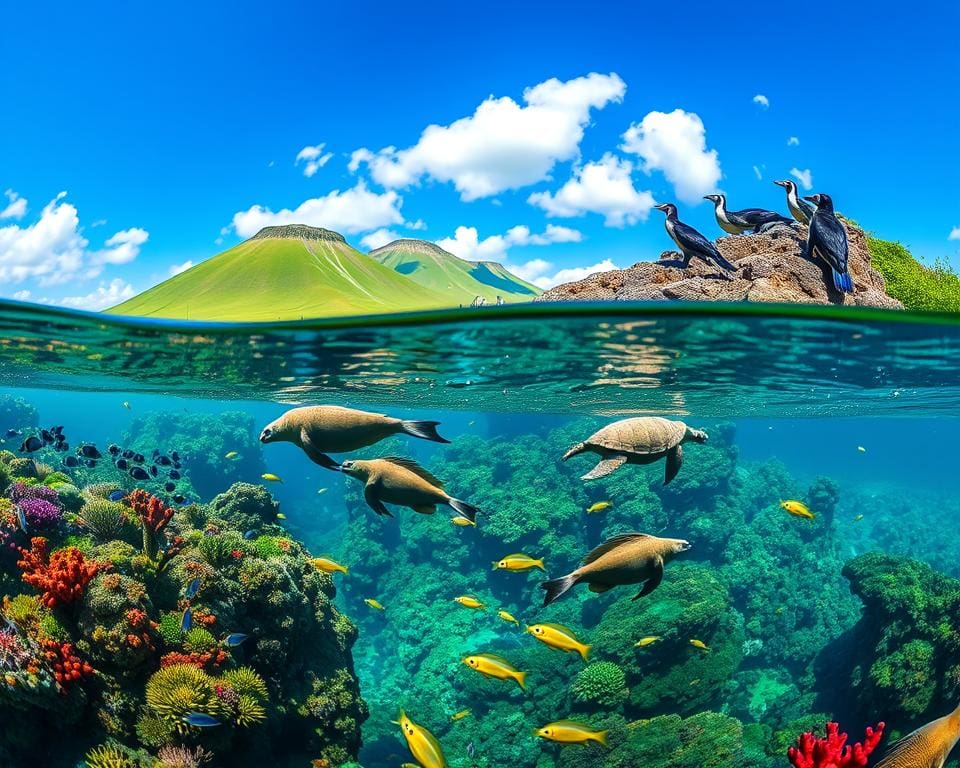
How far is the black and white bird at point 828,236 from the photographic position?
8.02 m

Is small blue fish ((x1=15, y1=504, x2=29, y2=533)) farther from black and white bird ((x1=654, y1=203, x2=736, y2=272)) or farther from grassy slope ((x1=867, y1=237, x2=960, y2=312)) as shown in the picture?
grassy slope ((x1=867, y1=237, x2=960, y2=312))

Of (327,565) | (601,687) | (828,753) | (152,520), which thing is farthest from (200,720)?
(601,687)

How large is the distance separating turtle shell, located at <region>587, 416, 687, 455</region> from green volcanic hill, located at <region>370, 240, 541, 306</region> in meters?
45.9

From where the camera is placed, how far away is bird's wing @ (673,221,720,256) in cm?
824

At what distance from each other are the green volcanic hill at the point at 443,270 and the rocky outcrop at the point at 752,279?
130 ft

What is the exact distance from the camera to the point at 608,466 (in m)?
4.98

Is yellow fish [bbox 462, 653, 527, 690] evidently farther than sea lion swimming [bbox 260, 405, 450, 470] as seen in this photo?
Yes

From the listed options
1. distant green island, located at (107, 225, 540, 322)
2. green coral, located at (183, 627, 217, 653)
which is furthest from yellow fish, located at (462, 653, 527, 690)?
distant green island, located at (107, 225, 540, 322)

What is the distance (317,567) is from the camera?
11.2m

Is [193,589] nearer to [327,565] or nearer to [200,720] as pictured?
[200,720]

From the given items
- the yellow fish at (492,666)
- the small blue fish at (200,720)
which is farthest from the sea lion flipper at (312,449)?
the yellow fish at (492,666)

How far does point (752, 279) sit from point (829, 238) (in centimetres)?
185

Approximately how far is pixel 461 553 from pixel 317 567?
1313cm

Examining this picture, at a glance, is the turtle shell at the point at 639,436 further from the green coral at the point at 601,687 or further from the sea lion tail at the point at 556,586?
the green coral at the point at 601,687
